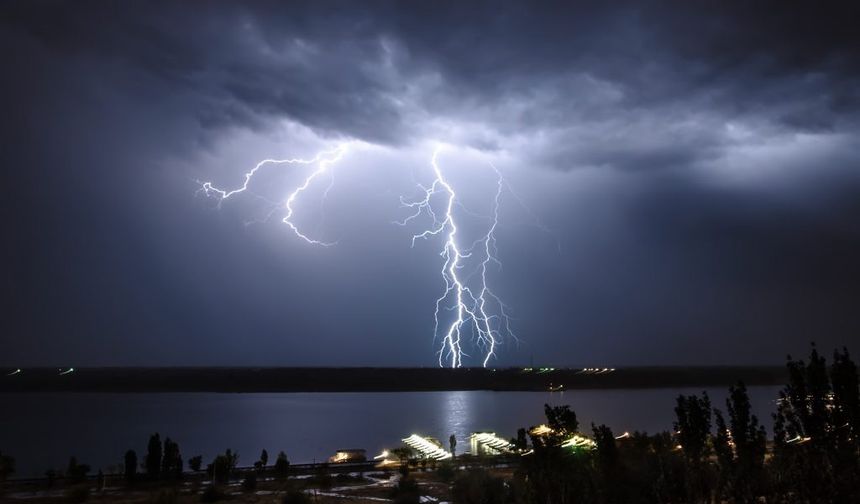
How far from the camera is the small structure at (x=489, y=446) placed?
127 feet

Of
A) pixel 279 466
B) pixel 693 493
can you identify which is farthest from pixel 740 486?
pixel 279 466

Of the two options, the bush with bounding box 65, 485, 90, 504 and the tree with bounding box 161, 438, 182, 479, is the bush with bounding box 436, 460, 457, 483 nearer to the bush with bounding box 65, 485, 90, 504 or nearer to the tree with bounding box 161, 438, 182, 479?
the tree with bounding box 161, 438, 182, 479

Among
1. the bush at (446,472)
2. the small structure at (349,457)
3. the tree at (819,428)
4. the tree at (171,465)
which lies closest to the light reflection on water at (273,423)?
the small structure at (349,457)

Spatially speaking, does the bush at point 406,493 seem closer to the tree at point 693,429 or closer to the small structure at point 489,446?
the tree at point 693,429

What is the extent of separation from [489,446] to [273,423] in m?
45.0

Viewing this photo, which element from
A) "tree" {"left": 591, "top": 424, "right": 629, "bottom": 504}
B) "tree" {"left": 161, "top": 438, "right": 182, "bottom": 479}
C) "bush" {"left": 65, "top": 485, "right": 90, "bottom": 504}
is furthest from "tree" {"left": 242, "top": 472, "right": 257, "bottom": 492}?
"tree" {"left": 591, "top": 424, "right": 629, "bottom": 504}

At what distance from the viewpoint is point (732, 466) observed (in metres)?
21.5

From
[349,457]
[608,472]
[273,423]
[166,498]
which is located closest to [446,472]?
[349,457]

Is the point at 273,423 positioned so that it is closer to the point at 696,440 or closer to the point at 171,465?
the point at 171,465

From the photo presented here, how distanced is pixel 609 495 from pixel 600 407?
76417 millimetres

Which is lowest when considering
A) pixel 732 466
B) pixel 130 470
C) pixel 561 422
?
pixel 130 470

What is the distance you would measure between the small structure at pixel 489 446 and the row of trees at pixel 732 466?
567 inches

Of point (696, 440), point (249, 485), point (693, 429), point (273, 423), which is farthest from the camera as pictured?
point (273, 423)

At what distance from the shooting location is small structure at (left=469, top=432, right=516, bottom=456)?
38.8 m
